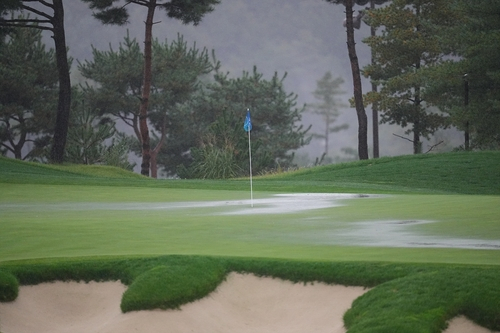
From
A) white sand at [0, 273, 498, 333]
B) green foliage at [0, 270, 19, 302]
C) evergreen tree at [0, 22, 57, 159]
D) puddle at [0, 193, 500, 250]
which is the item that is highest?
evergreen tree at [0, 22, 57, 159]

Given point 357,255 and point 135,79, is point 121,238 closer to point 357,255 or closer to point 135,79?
point 357,255

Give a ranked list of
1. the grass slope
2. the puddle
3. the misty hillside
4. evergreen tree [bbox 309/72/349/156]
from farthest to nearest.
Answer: evergreen tree [bbox 309/72/349/156]
the misty hillside
the grass slope
the puddle

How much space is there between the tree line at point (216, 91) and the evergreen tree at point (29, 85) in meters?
0.06

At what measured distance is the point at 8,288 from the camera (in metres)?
5.17

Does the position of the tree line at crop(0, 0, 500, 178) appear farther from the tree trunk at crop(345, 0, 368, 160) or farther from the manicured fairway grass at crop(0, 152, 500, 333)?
the manicured fairway grass at crop(0, 152, 500, 333)

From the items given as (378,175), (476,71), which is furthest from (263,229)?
(476,71)

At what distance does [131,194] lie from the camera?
14055mm

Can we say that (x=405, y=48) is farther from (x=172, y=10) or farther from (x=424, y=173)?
(x=424, y=173)

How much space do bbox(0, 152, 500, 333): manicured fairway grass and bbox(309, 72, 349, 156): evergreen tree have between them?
69.0 m

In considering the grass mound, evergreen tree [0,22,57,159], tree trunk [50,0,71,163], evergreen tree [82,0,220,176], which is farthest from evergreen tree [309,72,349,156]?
the grass mound

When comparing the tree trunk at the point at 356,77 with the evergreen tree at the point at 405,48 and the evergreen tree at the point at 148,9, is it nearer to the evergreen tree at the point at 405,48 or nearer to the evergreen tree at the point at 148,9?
the evergreen tree at the point at 148,9

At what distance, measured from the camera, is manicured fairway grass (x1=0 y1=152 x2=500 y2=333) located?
4.54 m

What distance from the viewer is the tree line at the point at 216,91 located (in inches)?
1190

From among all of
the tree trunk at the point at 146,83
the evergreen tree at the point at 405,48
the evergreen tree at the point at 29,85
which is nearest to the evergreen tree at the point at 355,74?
the evergreen tree at the point at 405,48
